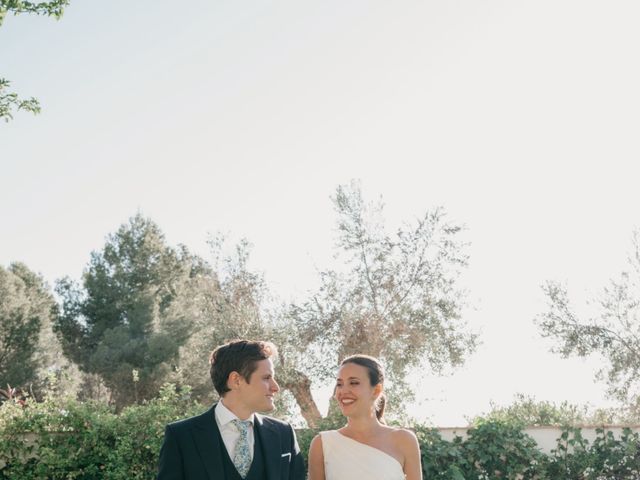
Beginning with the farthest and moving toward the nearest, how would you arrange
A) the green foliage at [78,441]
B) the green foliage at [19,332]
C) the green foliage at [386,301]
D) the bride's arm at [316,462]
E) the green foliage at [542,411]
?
the green foliage at [19,332], the green foliage at [386,301], the green foliage at [542,411], the green foliage at [78,441], the bride's arm at [316,462]

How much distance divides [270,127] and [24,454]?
11.1 metres

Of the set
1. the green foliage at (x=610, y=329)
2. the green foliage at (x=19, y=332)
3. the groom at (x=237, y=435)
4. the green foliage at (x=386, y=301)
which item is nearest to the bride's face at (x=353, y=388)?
the groom at (x=237, y=435)

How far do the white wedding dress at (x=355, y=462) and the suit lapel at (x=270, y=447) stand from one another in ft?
3.42

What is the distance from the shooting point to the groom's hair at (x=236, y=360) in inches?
154

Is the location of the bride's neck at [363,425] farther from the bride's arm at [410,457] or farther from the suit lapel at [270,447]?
the suit lapel at [270,447]

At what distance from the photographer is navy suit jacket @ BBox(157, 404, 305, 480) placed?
3.63 metres

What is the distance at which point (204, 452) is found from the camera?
3.67m

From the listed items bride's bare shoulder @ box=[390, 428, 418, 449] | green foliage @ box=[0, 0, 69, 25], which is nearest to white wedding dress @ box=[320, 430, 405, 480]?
bride's bare shoulder @ box=[390, 428, 418, 449]

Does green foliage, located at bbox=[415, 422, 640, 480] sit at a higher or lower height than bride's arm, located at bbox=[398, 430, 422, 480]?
lower

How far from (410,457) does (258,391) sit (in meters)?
1.51

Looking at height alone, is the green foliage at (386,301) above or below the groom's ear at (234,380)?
above

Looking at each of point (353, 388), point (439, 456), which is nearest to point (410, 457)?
point (353, 388)

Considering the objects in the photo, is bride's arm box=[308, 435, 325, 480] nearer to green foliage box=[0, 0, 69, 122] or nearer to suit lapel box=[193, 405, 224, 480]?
suit lapel box=[193, 405, 224, 480]

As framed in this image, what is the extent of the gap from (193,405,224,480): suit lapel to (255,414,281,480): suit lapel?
0.25 metres
